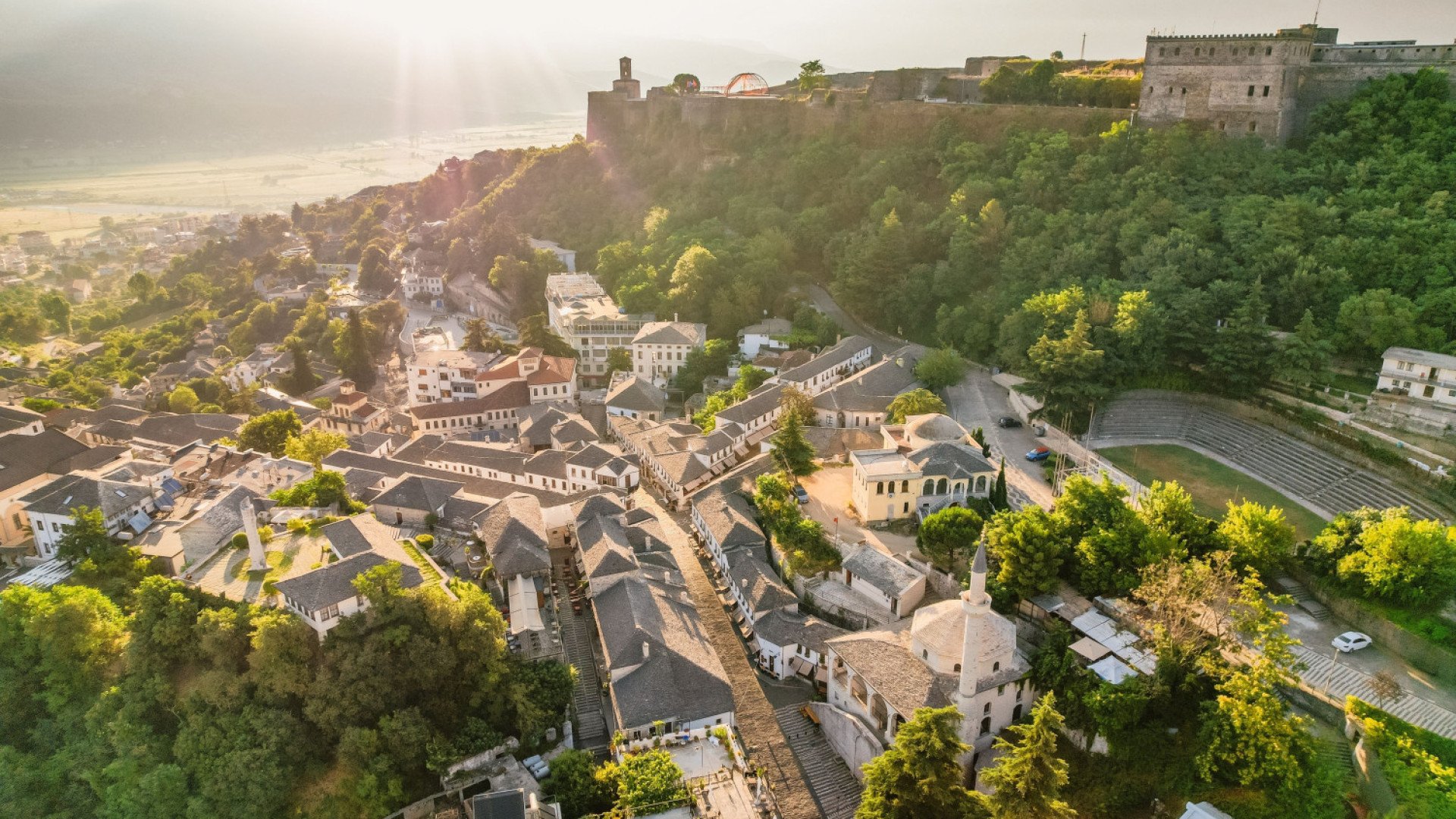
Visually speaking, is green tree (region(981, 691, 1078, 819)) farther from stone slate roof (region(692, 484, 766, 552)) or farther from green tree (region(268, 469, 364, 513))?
green tree (region(268, 469, 364, 513))

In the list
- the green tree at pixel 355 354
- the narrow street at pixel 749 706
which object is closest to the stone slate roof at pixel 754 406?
the narrow street at pixel 749 706

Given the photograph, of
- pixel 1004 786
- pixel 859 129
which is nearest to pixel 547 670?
pixel 1004 786

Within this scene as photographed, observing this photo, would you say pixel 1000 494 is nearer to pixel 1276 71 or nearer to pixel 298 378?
pixel 1276 71

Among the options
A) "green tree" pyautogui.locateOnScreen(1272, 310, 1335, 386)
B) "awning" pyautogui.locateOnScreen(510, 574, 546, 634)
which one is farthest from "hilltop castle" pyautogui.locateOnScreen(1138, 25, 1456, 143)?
"awning" pyautogui.locateOnScreen(510, 574, 546, 634)

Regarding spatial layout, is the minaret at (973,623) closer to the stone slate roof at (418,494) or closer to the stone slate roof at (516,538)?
the stone slate roof at (516,538)

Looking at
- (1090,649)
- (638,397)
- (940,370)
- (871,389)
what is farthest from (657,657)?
(638,397)

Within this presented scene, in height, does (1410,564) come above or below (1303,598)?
above

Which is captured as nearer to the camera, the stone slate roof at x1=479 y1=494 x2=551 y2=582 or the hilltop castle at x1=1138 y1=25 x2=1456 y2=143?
the stone slate roof at x1=479 y1=494 x2=551 y2=582
